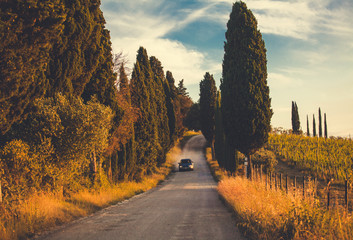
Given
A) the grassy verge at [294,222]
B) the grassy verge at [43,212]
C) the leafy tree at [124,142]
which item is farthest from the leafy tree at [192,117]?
the grassy verge at [294,222]

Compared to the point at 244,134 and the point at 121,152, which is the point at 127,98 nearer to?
the point at 121,152

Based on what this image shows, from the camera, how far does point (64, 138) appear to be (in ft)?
36.1

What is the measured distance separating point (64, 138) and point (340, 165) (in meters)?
25.8

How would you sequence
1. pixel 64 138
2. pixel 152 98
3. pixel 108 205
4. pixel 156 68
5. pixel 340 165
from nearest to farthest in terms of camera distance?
pixel 64 138, pixel 108 205, pixel 340 165, pixel 152 98, pixel 156 68

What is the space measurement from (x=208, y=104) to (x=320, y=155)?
22218 millimetres

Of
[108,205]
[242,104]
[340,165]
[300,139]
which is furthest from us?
[300,139]

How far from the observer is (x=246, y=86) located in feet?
70.5

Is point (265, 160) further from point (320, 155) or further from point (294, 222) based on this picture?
point (294, 222)

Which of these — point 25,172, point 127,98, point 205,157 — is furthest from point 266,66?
point 205,157

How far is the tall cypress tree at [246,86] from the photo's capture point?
21328 millimetres

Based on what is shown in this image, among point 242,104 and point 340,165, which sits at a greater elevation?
point 242,104

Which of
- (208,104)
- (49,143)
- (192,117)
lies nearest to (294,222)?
(49,143)

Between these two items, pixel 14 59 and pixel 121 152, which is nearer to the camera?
pixel 14 59

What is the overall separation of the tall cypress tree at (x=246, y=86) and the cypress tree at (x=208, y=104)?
27662 millimetres
